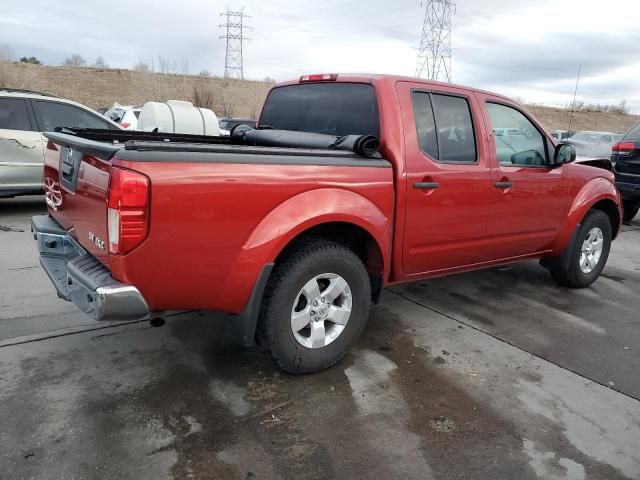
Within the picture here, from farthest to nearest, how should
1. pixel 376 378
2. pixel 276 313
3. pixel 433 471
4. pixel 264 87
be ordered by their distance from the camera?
pixel 264 87 < pixel 376 378 < pixel 276 313 < pixel 433 471

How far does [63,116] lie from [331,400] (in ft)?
21.8

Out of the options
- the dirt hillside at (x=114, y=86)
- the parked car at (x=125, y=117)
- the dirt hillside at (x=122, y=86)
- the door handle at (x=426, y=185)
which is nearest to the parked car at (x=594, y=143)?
the parked car at (x=125, y=117)

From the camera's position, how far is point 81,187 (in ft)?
9.23

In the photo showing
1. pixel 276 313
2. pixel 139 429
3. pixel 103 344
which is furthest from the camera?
pixel 103 344

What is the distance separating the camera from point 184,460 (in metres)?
2.40

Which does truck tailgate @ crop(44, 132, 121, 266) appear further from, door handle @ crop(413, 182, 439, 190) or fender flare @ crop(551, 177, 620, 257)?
fender flare @ crop(551, 177, 620, 257)

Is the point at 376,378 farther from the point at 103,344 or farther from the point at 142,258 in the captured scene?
the point at 103,344

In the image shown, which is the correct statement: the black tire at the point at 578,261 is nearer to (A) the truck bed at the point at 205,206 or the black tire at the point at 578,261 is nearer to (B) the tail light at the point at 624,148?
(A) the truck bed at the point at 205,206

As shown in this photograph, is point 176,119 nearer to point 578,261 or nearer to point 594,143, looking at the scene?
point 578,261

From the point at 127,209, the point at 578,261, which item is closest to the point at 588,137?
the point at 578,261

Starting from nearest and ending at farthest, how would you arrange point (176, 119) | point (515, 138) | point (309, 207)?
1. point (309, 207)
2. point (515, 138)
3. point (176, 119)

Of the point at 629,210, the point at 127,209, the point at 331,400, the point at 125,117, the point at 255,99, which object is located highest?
the point at 255,99

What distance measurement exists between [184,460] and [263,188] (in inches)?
54.7

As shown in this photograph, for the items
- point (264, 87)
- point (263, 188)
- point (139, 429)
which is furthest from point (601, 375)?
point (264, 87)
